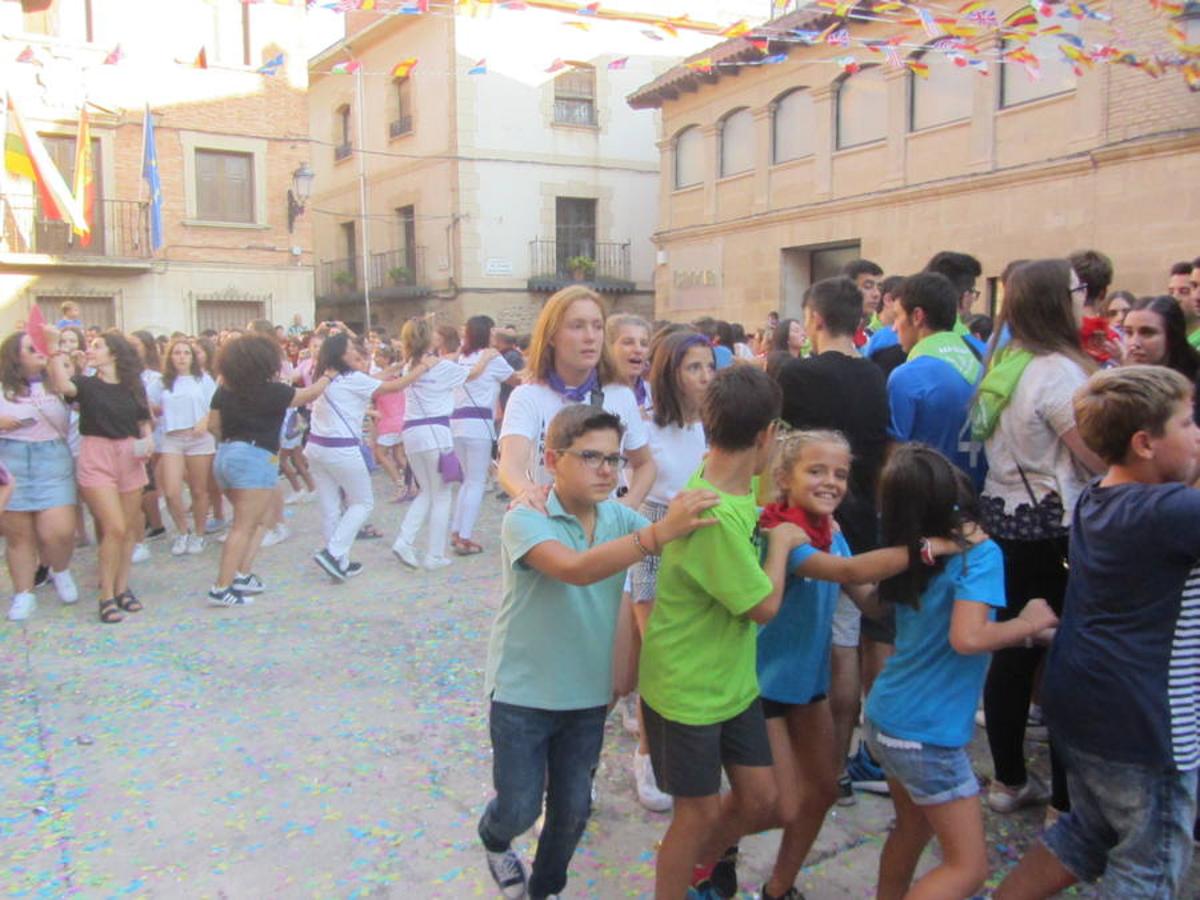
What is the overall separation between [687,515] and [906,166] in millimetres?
14750

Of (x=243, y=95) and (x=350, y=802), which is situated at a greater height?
(x=243, y=95)

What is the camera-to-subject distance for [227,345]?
6023 millimetres

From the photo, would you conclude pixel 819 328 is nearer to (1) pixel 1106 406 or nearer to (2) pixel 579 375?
(2) pixel 579 375

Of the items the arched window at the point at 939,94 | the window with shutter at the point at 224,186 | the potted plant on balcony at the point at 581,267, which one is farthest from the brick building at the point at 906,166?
the window with shutter at the point at 224,186

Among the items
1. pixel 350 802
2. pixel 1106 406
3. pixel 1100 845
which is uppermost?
pixel 1106 406

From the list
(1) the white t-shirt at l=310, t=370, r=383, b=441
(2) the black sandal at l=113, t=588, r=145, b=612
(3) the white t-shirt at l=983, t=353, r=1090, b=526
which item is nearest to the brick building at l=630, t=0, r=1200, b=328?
(1) the white t-shirt at l=310, t=370, r=383, b=441

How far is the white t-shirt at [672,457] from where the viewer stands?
12.2ft

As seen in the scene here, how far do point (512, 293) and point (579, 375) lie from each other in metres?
21.5

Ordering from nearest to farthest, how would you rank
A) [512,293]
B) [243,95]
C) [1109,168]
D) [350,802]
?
[350,802]
[1109,168]
[243,95]
[512,293]

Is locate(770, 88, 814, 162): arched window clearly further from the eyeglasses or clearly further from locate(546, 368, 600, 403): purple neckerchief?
the eyeglasses

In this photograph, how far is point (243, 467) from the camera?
599 centimetres

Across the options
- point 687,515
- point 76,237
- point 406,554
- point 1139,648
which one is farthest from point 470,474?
point 76,237

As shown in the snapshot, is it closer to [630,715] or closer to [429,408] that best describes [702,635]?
[630,715]

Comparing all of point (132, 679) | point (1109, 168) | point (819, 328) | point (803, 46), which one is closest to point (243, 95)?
point (803, 46)
